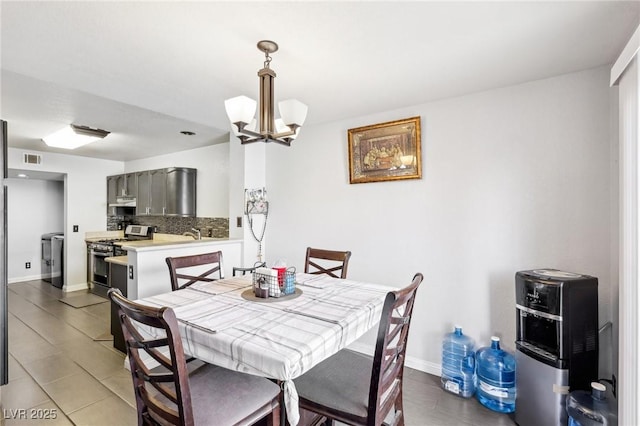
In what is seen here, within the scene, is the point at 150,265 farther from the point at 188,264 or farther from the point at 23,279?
the point at 23,279

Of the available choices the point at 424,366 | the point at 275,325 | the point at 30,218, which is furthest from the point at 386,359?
the point at 30,218

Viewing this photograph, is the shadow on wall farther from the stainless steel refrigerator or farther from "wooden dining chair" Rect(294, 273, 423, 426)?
the stainless steel refrigerator

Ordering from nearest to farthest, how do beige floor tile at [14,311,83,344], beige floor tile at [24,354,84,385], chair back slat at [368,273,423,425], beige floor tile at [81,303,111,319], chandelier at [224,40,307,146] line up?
chair back slat at [368,273,423,425]
chandelier at [224,40,307,146]
beige floor tile at [24,354,84,385]
beige floor tile at [14,311,83,344]
beige floor tile at [81,303,111,319]

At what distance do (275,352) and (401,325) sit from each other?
0.60 m

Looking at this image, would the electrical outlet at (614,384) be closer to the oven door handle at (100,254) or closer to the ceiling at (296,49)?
the ceiling at (296,49)

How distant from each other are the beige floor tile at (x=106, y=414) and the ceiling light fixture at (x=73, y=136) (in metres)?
2.98

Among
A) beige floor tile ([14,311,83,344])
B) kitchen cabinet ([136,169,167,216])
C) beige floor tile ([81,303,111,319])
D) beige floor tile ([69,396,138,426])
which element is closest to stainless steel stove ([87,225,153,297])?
beige floor tile ([81,303,111,319])

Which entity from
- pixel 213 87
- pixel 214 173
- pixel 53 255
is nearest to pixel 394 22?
pixel 213 87

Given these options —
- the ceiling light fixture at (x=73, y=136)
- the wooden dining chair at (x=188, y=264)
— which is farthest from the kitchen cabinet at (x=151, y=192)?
the wooden dining chair at (x=188, y=264)

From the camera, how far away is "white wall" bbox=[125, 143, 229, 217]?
13.8 ft

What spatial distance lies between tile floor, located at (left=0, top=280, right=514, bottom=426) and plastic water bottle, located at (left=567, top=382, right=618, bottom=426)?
462 millimetres

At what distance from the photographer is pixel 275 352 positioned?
1.08 m

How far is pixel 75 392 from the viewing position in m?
2.22

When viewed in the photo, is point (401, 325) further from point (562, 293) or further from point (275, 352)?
point (562, 293)
